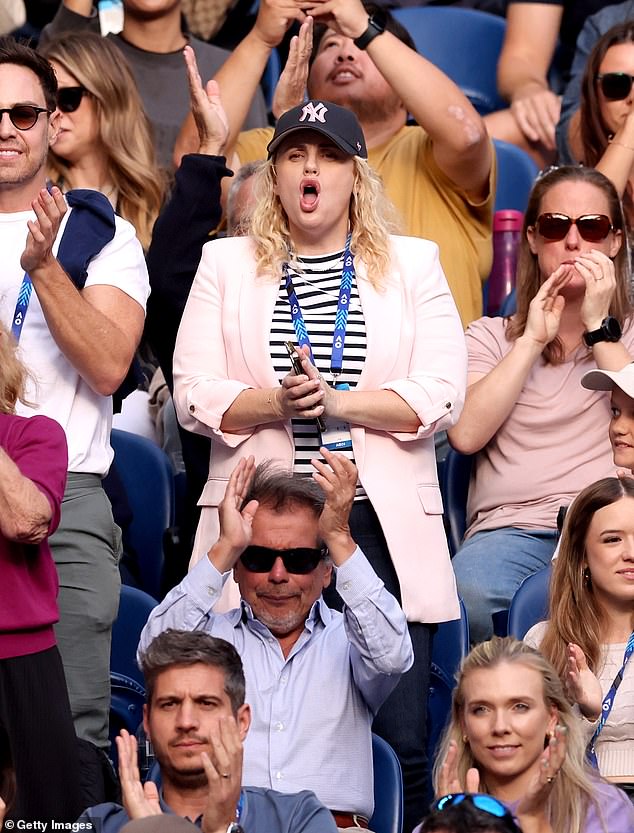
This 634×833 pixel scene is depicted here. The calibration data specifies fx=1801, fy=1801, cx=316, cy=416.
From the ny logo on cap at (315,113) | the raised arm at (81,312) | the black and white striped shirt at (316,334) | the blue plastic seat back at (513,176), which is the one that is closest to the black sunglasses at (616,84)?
the blue plastic seat back at (513,176)

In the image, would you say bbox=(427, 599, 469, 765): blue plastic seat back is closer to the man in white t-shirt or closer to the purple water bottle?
the man in white t-shirt

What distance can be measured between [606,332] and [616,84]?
4.06ft

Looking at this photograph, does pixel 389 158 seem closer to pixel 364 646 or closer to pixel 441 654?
pixel 441 654

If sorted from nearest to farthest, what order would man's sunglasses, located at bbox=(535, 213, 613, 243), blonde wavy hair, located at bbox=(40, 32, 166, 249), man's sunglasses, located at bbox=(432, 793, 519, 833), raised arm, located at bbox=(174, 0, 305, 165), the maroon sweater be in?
man's sunglasses, located at bbox=(432, 793, 519, 833), the maroon sweater, man's sunglasses, located at bbox=(535, 213, 613, 243), blonde wavy hair, located at bbox=(40, 32, 166, 249), raised arm, located at bbox=(174, 0, 305, 165)

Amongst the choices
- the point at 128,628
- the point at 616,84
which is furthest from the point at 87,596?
the point at 616,84

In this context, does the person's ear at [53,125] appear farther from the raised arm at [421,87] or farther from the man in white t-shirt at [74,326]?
the raised arm at [421,87]

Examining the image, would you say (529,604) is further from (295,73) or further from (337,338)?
(295,73)

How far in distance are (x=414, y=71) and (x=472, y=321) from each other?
2.64 ft

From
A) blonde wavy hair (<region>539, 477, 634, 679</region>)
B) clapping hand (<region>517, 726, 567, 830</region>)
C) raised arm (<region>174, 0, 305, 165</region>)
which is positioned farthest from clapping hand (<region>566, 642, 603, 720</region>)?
raised arm (<region>174, 0, 305, 165</region>)

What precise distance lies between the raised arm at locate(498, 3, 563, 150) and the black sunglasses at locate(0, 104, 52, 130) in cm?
303

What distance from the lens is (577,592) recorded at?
4398 millimetres

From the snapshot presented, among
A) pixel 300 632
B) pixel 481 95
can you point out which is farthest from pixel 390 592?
pixel 481 95

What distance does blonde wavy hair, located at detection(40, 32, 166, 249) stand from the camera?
18.9 feet

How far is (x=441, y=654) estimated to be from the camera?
187 inches
